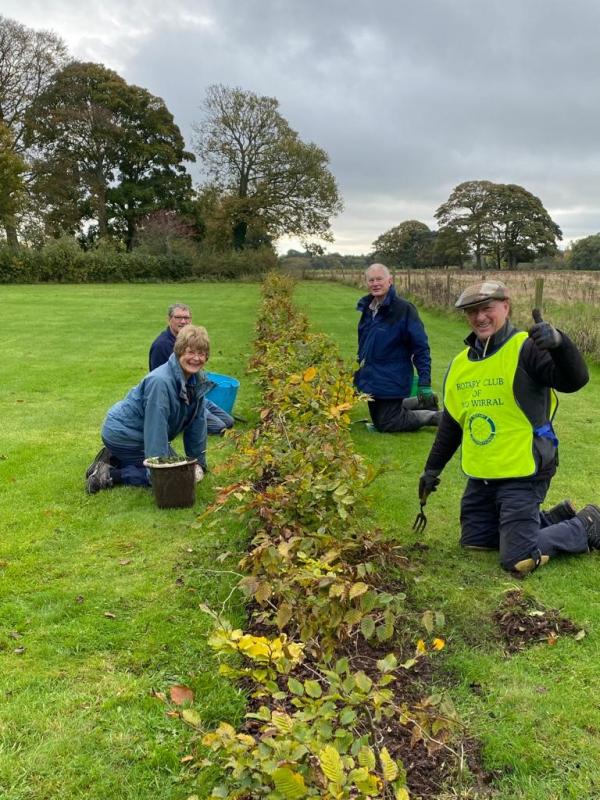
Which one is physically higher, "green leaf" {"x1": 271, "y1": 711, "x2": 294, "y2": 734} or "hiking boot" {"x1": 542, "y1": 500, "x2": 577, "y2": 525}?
"green leaf" {"x1": 271, "y1": 711, "x2": 294, "y2": 734}

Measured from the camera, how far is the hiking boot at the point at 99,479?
4.96 m

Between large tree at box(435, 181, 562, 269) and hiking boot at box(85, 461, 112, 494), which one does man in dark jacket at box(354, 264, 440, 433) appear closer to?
hiking boot at box(85, 461, 112, 494)

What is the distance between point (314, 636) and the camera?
2.55m

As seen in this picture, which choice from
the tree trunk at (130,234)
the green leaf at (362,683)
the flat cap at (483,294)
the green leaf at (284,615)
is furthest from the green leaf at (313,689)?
the tree trunk at (130,234)

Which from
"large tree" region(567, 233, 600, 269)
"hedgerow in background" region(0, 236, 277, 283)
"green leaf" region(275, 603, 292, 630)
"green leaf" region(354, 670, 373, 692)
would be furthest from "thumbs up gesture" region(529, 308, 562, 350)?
"large tree" region(567, 233, 600, 269)

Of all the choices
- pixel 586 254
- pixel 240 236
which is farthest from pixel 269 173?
pixel 586 254

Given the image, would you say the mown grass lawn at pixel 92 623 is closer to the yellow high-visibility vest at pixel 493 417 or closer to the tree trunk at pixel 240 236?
the yellow high-visibility vest at pixel 493 417

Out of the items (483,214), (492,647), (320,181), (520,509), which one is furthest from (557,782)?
(483,214)

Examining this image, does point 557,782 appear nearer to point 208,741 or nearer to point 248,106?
point 208,741

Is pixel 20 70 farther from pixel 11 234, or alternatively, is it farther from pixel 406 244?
pixel 406 244

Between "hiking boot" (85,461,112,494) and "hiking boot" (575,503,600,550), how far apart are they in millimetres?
3548

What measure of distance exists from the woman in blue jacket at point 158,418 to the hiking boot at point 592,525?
2825 mm

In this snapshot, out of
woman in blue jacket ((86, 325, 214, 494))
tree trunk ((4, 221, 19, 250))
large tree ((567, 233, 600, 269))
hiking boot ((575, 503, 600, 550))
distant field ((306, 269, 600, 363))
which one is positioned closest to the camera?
hiking boot ((575, 503, 600, 550))

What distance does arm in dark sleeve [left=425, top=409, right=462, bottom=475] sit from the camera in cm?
404
